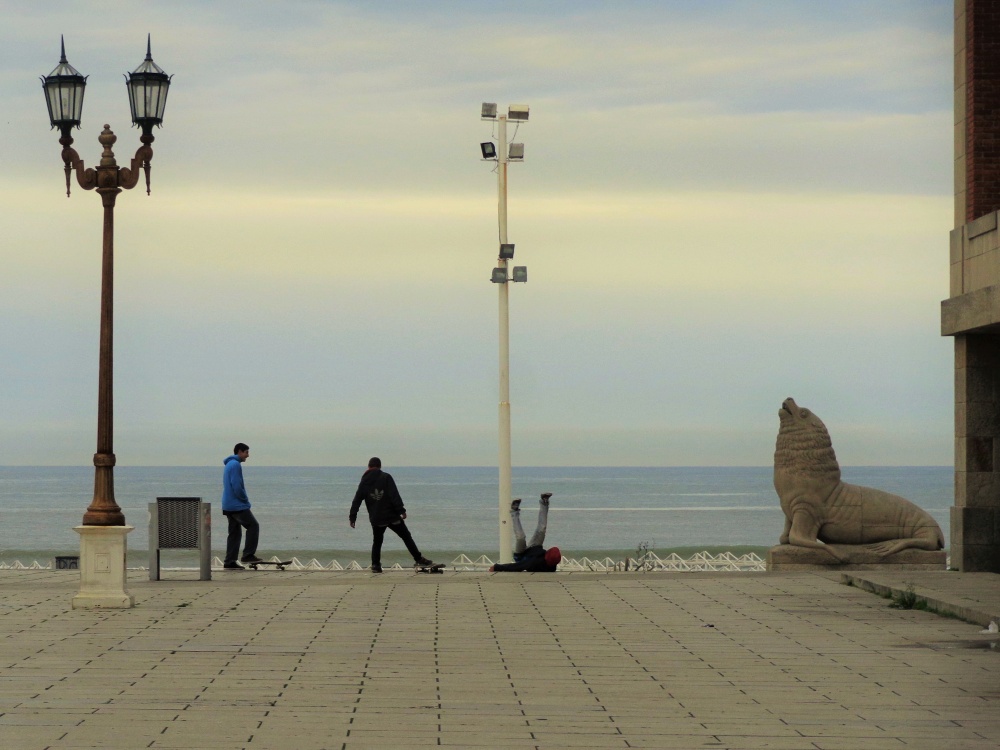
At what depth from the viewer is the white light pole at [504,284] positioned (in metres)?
24.2

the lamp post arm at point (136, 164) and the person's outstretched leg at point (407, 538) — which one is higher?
the lamp post arm at point (136, 164)

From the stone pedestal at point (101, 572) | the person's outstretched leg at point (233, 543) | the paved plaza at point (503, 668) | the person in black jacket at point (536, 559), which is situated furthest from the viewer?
the person's outstretched leg at point (233, 543)

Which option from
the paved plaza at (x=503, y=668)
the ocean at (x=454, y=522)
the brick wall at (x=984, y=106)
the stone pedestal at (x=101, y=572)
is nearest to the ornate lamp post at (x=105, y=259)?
the stone pedestal at (x=101, y=572)

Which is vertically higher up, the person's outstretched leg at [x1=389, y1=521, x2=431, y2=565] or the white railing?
the person's outstretched leg at [x1=389, y1=521, x2=431, y2=565]

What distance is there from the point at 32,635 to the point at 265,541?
5169cm

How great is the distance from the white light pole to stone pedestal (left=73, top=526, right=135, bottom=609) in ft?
35.3

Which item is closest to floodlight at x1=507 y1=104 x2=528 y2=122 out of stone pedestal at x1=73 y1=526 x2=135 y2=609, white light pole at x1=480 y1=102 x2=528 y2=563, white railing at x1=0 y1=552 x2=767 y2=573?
white light pole at x1=480 y1=102 x2=528 y2=563

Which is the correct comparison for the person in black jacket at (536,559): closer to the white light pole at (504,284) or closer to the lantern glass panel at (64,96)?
the white light pole at (504,284)

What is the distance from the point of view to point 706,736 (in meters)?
7.48

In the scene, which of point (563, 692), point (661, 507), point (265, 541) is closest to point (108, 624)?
point (563, 692)

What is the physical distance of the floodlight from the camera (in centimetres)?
2488

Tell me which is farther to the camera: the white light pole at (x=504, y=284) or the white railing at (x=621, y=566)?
the white light pole at (x=504, y=284)

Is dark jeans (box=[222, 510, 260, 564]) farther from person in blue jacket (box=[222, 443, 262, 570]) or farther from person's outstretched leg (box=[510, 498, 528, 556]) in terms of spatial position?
person's outstretched leg (box=[510, 498, 528, 556])

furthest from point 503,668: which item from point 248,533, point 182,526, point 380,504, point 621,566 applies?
point 621,566
